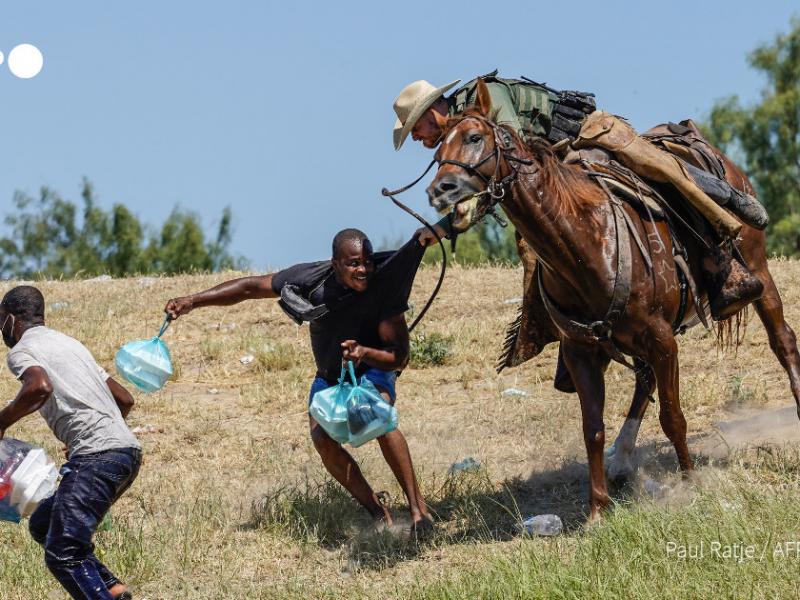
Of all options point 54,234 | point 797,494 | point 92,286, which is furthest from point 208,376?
point 54,234

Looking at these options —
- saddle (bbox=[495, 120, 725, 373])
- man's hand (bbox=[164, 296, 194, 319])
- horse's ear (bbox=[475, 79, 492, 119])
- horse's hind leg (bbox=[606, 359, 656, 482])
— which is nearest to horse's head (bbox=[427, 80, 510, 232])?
horse's ear (bbox=[475, 79, 492, 119])

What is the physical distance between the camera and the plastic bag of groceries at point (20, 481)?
6.42 metres

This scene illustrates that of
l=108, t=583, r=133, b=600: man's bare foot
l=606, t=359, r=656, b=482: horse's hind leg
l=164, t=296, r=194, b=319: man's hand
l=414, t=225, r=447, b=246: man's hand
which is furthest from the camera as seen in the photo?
l=606, t=359, r=656, b=482: horse's hind leg

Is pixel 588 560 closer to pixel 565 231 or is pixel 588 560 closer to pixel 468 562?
pixel 468 562

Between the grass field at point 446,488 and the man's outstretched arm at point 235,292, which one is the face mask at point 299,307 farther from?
the grass field at point 446,488

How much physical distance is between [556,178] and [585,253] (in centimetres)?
47

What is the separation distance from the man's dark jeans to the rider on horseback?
2.69 meters

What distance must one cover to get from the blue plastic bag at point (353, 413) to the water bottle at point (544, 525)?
43.0 inches

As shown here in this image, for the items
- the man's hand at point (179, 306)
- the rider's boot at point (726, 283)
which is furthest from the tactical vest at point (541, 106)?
the man's hand at point (179, 306)

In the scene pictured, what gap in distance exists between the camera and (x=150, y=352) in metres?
7.38

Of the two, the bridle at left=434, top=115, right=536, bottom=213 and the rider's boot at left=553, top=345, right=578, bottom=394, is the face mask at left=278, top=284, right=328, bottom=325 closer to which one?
the bridle at left=434, top=115, right=536, bottom=213

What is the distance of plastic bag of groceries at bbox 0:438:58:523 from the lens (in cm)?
642

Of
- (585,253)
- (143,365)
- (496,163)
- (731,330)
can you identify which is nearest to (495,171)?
(496,163)

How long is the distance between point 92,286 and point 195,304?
28.2 ft
